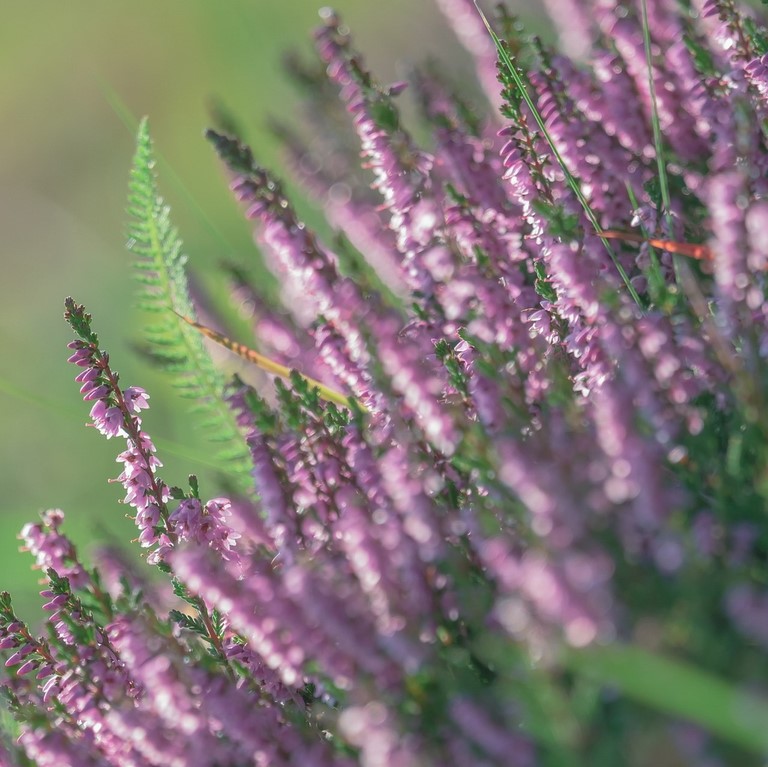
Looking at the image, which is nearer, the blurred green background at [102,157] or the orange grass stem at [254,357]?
the orange grass stem at [254,357]

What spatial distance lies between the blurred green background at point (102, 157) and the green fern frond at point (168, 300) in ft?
6.93

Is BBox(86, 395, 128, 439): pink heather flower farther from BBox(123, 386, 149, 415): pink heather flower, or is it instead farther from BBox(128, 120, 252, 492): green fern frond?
BBox(128, 120, 252, 492): green fern frond

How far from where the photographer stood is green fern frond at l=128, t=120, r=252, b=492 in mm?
2834

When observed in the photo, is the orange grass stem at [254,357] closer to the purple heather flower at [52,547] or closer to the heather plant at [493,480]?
the heather plant at [493,480]

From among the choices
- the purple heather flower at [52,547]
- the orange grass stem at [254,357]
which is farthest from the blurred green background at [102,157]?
the purple heather flower at [52,547]

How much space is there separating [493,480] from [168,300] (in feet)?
4.63

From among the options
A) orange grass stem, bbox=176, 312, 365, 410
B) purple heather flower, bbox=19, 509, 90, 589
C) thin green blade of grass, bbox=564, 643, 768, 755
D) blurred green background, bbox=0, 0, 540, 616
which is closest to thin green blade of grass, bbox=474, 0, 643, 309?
orange grass stem, bbox=176, 312, 365, 410

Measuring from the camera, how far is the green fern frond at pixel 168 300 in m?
2.83

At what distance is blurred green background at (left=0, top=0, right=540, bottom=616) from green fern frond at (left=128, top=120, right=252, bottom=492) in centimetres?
211

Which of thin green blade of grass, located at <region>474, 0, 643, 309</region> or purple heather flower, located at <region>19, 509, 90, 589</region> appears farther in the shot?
purple heather flower, located at <region>19, 509, 90, 589</region>

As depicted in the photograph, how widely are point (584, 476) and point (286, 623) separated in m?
0.50

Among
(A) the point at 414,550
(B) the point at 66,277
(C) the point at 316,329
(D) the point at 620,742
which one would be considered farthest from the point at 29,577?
(B) the point at 66,277

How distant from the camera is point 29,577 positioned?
3982mm

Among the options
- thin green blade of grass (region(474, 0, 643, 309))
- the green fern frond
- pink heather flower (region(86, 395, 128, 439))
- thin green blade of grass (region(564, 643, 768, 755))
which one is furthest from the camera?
the green fern frond
